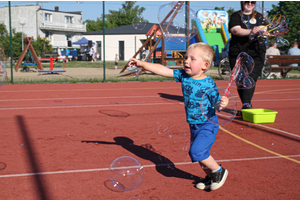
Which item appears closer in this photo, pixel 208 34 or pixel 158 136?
pixel 158 136

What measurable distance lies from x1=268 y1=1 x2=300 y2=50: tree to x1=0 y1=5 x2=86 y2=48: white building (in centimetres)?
3517

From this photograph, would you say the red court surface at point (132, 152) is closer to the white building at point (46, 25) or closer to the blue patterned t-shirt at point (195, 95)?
the blue patterned t-shirt at point (195, 95)

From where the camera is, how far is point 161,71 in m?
3.59

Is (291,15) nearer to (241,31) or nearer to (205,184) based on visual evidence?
(241,31)

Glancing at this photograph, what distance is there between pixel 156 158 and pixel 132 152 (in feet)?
1.31

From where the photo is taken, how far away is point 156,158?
437 centimetres

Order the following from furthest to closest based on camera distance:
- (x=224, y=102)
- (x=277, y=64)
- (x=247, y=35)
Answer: (x=277, y=64), (x=247, y=35), (x=224, y=102)

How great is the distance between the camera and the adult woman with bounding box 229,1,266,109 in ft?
20.7

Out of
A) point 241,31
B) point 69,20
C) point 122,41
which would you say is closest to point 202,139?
point 241,31

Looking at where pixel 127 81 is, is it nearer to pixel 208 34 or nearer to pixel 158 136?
pixel 158 136

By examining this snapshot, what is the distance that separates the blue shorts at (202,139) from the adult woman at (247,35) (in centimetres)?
348

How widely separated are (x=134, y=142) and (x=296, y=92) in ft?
27.6

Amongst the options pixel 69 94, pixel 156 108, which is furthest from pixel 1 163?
pixel 69 94

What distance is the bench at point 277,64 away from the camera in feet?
52.1
